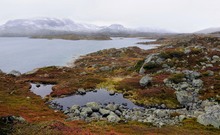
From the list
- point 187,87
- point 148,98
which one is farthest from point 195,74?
point 148,98

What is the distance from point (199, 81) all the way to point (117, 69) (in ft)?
108

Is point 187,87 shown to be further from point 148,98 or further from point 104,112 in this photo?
point 104,112

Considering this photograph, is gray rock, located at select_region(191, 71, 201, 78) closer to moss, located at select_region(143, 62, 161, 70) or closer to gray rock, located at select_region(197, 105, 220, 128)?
moss, located at select_region(143, 62, 161, 70)

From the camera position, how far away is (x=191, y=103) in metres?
47.1

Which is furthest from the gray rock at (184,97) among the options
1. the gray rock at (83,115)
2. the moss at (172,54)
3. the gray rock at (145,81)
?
the moss at (172,54)

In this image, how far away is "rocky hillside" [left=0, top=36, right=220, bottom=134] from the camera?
3353 centimetres

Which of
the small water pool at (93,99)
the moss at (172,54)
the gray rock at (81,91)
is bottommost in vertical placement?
the small water pool at (93,99)

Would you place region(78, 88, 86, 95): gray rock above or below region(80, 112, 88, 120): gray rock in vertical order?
below

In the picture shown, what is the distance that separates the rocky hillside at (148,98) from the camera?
110 ft

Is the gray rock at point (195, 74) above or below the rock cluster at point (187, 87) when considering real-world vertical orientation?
above

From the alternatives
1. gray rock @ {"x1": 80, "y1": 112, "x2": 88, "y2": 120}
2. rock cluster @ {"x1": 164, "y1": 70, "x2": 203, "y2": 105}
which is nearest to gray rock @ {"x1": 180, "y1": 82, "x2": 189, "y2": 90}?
rock cluster @ {"x1": 164, "y1": 70, "x2": 203, "y2": 105}

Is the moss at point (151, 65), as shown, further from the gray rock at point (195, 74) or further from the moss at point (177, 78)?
the gray rock at point (195, 74)

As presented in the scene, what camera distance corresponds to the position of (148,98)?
51.1 meters

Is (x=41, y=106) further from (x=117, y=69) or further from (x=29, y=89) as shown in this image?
(x=117, y=69)
